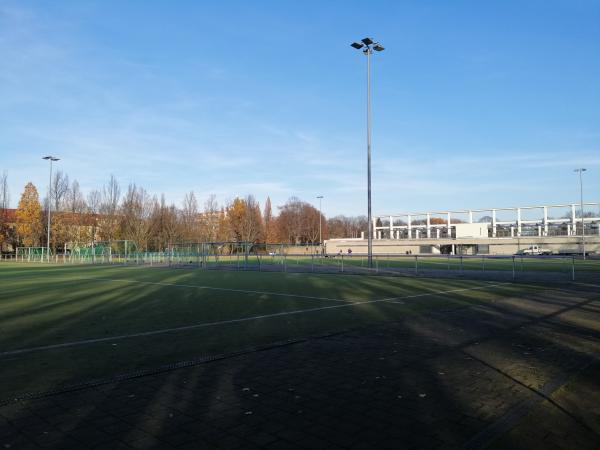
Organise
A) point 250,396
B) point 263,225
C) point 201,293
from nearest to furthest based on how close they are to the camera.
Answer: point 250,396, point 201,293, point 263,225

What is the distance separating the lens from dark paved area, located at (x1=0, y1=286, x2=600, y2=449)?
3818 mm

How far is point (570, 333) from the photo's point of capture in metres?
8.59

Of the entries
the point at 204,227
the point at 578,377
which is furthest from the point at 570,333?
the point at 204,227

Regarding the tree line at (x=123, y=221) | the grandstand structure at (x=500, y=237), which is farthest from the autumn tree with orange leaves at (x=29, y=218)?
the grandstand structure at (x=500, y=237)

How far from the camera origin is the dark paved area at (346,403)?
382 cm

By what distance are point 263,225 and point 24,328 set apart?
3299 inches

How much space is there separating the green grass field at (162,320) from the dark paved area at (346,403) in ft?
3.15

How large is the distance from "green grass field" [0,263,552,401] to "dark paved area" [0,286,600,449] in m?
0.96

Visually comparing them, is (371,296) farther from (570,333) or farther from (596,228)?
(596,228)

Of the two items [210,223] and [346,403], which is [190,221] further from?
[346,403]

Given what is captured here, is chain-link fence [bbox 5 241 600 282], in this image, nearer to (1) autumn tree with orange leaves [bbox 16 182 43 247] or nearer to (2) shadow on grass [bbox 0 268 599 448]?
(1) autumn tree with orange leaves [bbox 16 182 43 247]

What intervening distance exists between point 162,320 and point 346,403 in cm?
663

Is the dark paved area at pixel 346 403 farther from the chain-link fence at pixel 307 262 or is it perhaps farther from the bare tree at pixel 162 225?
the bare tree at pixel 162 225

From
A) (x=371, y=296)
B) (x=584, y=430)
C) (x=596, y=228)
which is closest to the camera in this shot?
(x=584, y=430)
